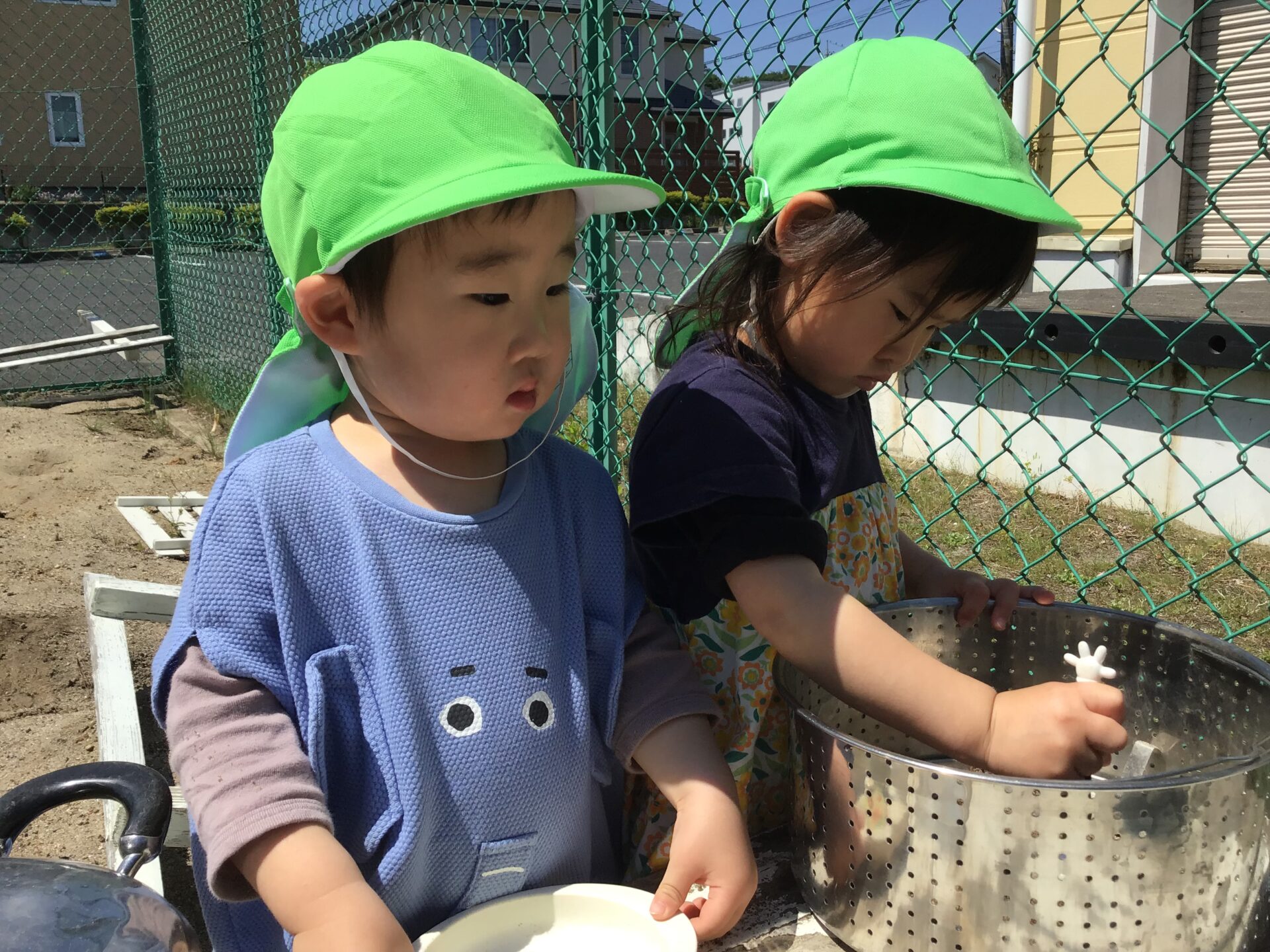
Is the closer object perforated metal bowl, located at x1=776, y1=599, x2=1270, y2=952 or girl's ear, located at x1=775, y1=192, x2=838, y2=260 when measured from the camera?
perforated metal bowl, located at x1=776, y1=599, x2=1270, y2=952

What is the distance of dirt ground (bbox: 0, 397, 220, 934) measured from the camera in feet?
8.75

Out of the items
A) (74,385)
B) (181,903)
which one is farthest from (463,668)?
(74,385)

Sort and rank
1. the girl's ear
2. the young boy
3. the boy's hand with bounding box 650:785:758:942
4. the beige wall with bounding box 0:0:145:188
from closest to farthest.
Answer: the young boy → the boy's hand with bounding box 650:785:758:942 → the girl's ear → the beige wall with bounding box 0:0:145:188

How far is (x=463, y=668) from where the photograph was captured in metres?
1.19

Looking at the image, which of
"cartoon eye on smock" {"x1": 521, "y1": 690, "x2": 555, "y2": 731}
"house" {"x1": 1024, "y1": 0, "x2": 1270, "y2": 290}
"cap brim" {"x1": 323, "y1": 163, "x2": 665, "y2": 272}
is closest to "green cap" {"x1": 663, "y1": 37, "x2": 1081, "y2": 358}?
"cap brim" {"x1": 323, "y1": 163, "x2": 665, "y2": 272}

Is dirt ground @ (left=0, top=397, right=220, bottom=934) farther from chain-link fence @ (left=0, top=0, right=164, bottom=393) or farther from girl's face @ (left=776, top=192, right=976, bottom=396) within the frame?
chain-link fence @ (left=0, top=0, right=164, bottom=393)

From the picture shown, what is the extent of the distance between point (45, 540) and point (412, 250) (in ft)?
11.5

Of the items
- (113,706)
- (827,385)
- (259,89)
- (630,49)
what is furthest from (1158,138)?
(113,706)

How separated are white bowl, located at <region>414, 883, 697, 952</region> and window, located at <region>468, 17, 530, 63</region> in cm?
225

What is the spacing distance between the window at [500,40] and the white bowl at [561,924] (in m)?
2.25

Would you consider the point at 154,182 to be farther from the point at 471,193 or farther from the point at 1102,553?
→ the point at 471,193

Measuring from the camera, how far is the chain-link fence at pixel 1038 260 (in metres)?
2.59

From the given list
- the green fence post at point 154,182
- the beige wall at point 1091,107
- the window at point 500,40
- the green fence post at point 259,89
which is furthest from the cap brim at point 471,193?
the green fence post at point 154,182

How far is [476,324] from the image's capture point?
110cm
